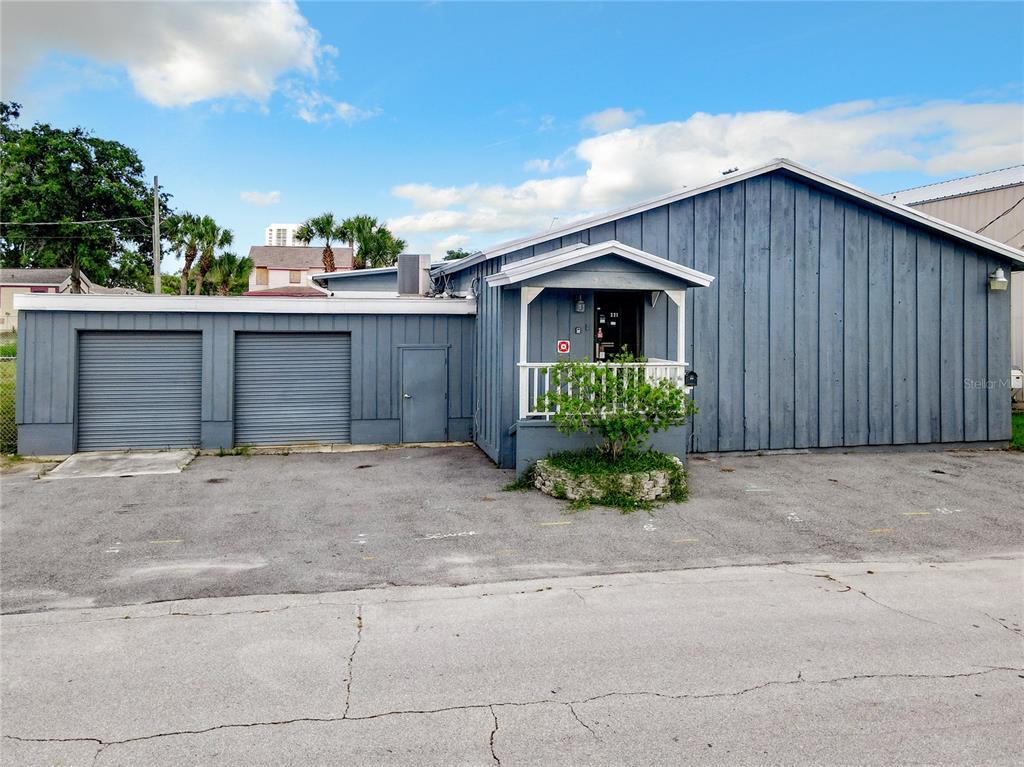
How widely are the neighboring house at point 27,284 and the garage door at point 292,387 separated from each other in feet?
112

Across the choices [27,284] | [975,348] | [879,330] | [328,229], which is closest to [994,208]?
[975,348]

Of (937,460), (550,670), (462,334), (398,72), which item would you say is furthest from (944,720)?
(398,72)

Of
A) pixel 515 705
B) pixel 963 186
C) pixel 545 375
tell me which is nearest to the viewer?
pixel 515 705

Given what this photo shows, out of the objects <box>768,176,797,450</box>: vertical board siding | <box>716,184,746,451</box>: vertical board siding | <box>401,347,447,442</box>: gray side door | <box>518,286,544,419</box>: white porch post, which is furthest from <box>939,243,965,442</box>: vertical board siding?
<box>401,347,447,442</box>: gray side door

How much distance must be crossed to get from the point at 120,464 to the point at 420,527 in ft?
19.2

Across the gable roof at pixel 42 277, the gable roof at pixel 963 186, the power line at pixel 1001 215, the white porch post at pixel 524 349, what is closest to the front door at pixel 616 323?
the white porch post at pixel 524 349

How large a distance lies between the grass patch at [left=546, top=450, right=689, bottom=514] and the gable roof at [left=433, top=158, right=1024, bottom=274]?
3.68 meters

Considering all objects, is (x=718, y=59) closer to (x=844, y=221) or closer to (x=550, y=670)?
(x=844, y=221)

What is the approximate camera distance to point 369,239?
1401 inches

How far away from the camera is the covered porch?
30.0ft

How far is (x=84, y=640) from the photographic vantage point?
443 centimetres

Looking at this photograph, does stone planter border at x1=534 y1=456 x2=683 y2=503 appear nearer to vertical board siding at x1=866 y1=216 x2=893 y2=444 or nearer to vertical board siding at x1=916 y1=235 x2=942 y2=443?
vertical board siding at x1=866 y1=216 x2=893 y2=444

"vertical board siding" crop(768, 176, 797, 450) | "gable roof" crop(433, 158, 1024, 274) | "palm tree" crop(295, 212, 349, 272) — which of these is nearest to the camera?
"gable roof" crop(433, 158, 1024, 274)

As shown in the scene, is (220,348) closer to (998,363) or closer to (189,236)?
(998,363)
